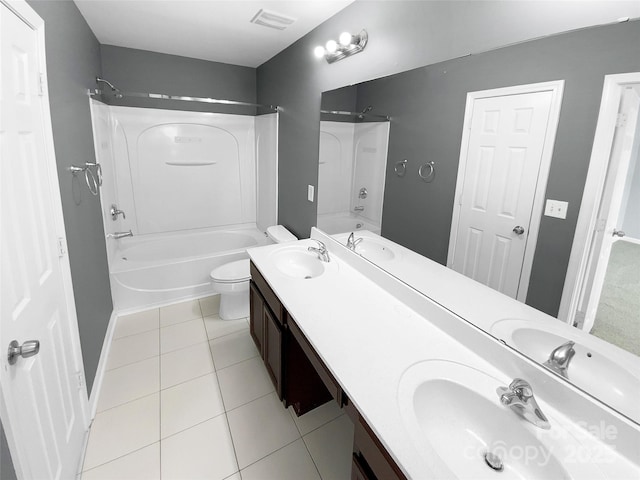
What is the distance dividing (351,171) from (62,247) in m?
1.61

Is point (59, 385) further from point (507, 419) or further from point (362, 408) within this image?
point (507, 419)

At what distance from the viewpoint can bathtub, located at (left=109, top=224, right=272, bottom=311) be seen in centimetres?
289

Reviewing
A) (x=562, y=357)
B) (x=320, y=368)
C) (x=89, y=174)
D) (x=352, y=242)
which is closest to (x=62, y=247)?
(x=89, y=174)

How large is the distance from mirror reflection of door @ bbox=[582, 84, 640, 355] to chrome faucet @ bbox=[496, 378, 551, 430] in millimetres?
293

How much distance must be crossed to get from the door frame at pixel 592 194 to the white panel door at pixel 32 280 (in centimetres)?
173

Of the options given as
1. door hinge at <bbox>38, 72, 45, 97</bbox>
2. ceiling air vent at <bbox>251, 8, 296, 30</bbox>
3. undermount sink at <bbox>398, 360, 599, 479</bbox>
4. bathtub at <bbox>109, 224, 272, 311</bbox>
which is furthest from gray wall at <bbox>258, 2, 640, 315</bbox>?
door hinge at <bbox>38, 72, 45, 97</bbox>

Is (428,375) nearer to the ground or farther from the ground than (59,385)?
farther from the ground

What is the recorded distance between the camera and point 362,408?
94 cm

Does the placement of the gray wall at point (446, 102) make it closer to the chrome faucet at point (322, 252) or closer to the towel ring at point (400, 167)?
the towel ring at point (400, 167)

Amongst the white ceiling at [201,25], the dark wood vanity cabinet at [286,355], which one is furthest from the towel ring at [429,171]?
the white ceiling at [201,25]

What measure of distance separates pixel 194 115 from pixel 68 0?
1.68 metres

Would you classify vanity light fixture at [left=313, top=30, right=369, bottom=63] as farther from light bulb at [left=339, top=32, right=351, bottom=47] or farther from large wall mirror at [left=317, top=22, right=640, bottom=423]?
large wall mirror at [left=317, top=22, right=640, bottom=423]

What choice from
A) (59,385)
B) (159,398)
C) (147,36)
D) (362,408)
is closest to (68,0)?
(147,36)

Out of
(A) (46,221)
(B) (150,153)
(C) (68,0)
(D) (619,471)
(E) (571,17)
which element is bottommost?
(D) (619,471)
